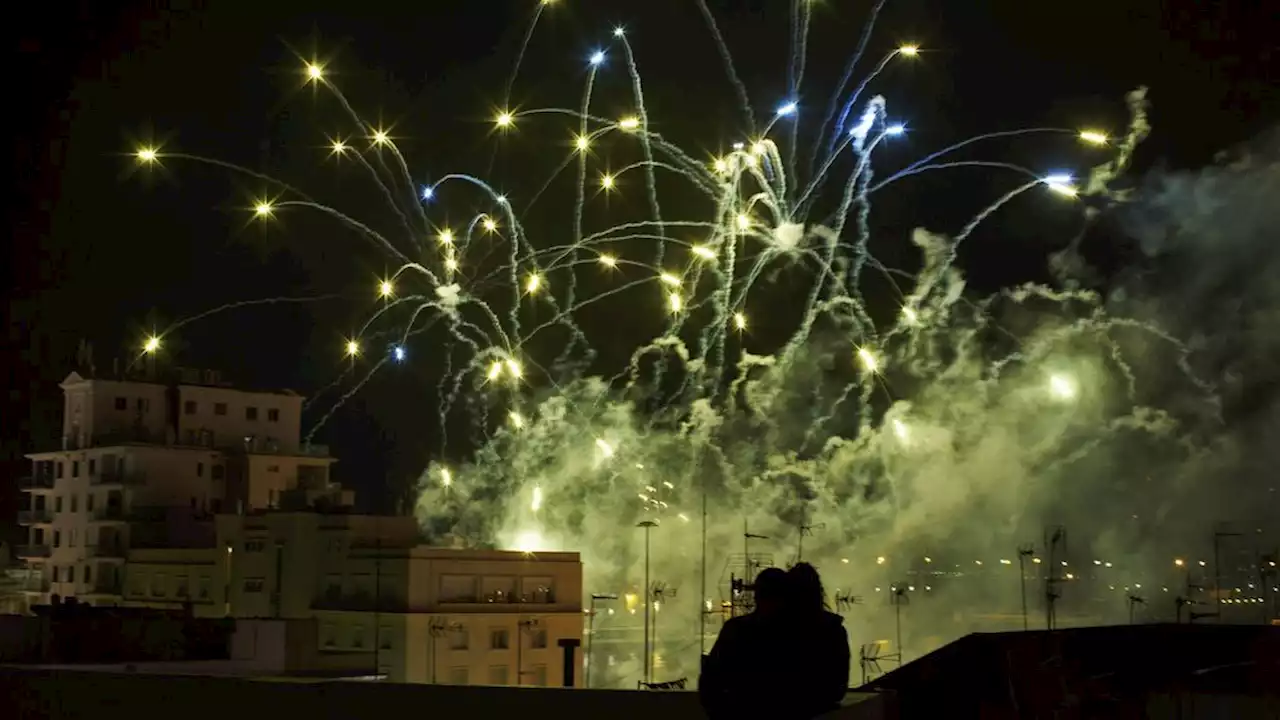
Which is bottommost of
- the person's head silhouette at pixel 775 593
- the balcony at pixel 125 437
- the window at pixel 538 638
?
the window at pixel 538 638

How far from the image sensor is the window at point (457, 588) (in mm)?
34156

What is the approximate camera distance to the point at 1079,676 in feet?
30.7

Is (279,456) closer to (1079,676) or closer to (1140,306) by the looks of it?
(1140,306)

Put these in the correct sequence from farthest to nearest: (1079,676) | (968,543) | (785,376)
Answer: (968,543) < (785,376) < (1079,676)

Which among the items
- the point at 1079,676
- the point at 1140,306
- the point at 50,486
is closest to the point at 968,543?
the point at 1140,306

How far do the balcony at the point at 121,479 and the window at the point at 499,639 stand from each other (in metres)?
17.4

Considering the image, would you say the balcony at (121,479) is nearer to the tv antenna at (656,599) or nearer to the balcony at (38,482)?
the balcony at (38,482)

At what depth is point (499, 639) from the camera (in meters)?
34.4

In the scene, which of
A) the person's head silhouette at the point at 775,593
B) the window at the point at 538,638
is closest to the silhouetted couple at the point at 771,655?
the person's head silhouette at the point at 775,593

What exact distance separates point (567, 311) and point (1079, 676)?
23234 mm

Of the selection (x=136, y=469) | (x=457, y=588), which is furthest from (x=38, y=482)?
(x=457, y=588)

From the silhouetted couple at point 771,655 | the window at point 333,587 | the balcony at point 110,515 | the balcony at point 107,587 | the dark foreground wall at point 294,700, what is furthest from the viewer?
the balcony at point 110,515

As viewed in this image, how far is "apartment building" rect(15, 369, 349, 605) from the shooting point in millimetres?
45406

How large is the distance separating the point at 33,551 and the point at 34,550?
0.05 meters
